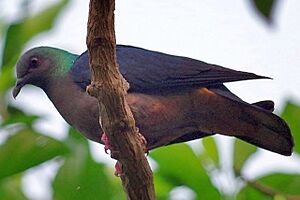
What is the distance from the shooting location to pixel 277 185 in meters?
2.57

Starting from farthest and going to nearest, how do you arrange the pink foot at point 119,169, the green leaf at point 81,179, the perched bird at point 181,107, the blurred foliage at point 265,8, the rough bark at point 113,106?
the perched bird at point 181,107
the green leaf at point 81,179
the pink foot at point 119,169
the rough bark at point 113,106
the blurred foliage at point 265,8

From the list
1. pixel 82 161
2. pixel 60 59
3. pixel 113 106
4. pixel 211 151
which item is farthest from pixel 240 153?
pixel 113 106

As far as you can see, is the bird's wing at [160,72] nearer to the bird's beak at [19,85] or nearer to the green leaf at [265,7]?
the bird's beak at [19,85]

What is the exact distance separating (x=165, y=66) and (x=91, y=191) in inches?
26.0

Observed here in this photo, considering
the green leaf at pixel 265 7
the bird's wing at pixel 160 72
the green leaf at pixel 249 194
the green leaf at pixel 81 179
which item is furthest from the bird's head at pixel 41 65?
the green leaf at pixel 265 7

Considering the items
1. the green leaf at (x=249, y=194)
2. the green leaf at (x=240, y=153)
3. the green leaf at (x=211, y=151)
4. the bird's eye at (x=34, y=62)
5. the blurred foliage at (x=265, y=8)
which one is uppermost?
the blurred foliage at (x=265, y=8)

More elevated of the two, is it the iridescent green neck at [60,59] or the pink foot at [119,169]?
the iridescent green neck at [60,59]

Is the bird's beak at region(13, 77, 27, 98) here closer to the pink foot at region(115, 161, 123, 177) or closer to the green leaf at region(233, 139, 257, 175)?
the pink foot at region(115, 161, 123, 177)

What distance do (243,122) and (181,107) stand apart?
0.81ft

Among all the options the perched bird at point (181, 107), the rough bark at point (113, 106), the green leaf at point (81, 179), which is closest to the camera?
the rough bark at point (113, 106)

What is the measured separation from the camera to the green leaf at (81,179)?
7.64ft

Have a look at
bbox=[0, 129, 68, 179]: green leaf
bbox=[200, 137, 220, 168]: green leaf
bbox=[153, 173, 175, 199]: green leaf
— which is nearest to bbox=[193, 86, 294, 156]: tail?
Answer: bbox=[200, 137, 220, 168]: green leaf

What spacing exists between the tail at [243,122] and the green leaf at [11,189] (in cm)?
80

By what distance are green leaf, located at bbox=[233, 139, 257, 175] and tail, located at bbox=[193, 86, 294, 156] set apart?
0.47ft
